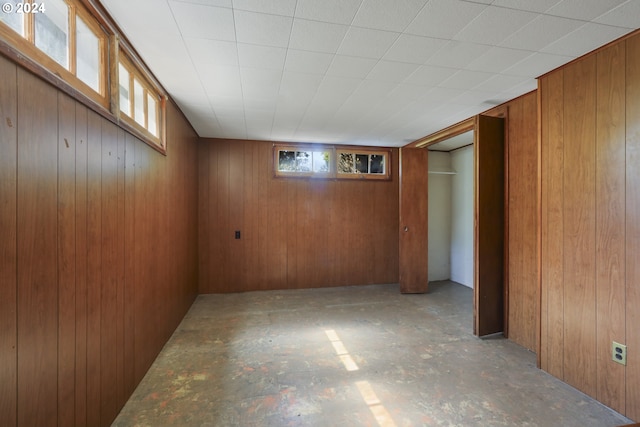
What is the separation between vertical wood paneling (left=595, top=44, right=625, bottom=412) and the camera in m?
1.87

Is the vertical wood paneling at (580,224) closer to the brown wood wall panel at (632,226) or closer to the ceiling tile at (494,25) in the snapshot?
the brown wood wall panel at (632,226)

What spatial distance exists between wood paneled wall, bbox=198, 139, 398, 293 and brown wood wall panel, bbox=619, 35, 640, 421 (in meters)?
3.45

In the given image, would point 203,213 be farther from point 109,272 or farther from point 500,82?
point 500,82

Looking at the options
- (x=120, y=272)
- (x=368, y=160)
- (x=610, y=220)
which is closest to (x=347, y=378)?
(x=120, y=272)

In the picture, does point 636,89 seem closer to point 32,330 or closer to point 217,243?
point 32,330

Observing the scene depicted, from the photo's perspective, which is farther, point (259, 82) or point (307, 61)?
point (259, 82)

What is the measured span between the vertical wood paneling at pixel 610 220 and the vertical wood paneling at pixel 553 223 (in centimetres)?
26

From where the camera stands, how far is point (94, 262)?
154 centimetres

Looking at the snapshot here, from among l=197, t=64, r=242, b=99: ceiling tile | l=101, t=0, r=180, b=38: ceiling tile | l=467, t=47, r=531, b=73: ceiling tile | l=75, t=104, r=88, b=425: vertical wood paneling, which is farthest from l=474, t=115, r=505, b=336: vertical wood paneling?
l=75, t=104, r=88, b=425: vertical wood paneling

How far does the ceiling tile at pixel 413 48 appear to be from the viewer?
1.87 meters

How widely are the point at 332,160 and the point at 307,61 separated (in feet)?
9.43

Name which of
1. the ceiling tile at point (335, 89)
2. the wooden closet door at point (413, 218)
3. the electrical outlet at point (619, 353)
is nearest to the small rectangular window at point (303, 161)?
the wooden closet door at point (413, 218)

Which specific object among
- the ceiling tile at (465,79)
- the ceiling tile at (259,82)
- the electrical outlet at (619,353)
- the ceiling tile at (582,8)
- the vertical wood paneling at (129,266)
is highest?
the ceiling tile at (259,82)

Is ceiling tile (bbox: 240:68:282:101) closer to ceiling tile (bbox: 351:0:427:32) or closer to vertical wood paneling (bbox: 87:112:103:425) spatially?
ceiling tile (bbox: 351:0:427:32)
